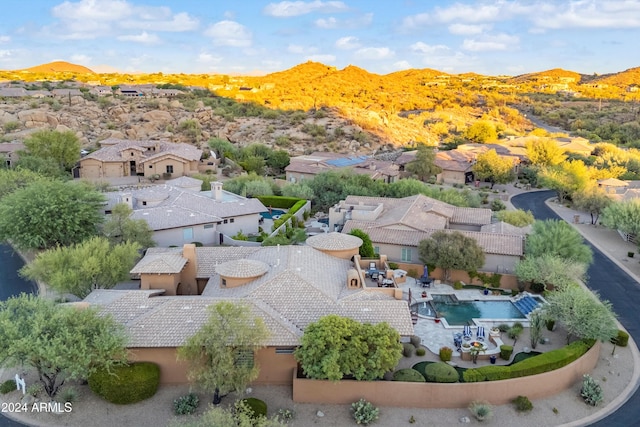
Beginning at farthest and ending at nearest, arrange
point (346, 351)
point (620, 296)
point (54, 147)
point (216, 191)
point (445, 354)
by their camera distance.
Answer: point (54, 147)
point (216, 191)
point (620, 296)
point (445, 354)
point (346, 351)

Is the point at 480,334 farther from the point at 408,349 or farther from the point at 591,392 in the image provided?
the point at 591,392

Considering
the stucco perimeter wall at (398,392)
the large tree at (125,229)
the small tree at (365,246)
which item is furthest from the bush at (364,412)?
the large tree at (125,229)

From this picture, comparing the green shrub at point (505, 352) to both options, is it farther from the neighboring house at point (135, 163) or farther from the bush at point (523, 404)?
the neighboring house at point (135, 163)

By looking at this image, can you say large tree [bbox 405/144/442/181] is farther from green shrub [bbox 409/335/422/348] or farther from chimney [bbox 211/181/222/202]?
green shrub [bbox 409/335/422/348]

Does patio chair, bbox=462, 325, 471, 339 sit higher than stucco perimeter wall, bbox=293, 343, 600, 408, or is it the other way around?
patio chair, bbox=462, 325, 471, 339

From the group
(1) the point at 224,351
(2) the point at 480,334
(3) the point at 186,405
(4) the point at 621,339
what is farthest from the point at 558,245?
(3) the point at 186,405

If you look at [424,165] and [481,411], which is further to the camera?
[424,165]

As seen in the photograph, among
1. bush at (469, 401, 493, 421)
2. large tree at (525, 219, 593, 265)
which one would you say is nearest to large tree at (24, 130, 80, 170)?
large tree at (525, 219, 593, 265)
